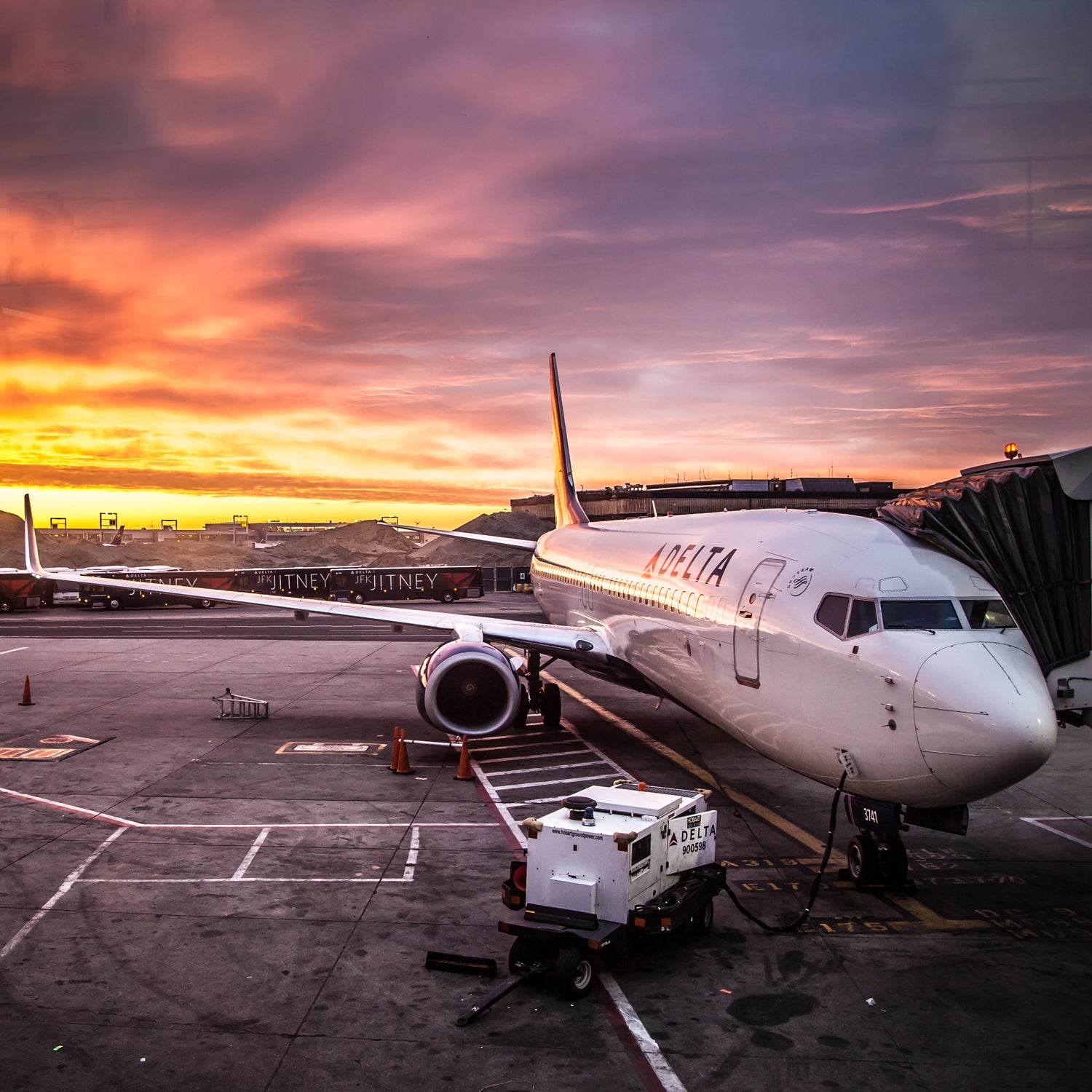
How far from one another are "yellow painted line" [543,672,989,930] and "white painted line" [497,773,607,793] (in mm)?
2339

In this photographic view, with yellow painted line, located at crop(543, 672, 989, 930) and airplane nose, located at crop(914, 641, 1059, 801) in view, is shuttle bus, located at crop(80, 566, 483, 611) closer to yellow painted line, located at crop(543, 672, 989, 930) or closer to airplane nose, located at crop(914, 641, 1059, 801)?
yellow painted line, located at crop(543, 672, 989, 930)

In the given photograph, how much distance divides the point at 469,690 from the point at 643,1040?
1138cm

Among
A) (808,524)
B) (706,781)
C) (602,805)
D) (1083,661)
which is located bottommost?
(706,781)

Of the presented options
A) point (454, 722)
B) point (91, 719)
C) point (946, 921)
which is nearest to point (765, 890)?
point (946, 921)

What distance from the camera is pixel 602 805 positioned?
1087 centimetres

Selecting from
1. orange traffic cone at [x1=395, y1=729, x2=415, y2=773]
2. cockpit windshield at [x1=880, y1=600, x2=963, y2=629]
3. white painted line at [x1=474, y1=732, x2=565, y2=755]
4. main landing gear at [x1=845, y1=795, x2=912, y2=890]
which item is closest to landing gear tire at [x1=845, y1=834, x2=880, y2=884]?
main landing gear at [x1=845, y1=795, x2=912, y2=890]

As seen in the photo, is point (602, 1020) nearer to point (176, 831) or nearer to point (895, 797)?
point (895, 797)

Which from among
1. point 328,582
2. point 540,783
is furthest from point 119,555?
point 540,783

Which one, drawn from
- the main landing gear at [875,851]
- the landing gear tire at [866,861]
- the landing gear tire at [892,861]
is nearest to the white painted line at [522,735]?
the landing gear tire at [866,861]

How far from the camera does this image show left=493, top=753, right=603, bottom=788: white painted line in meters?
18.7

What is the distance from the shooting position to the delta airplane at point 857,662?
374 inches

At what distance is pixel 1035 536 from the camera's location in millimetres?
12156

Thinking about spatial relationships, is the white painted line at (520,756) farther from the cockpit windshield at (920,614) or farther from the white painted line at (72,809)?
the cockpit windshield at (920,614)

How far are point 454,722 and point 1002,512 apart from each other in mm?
11181
